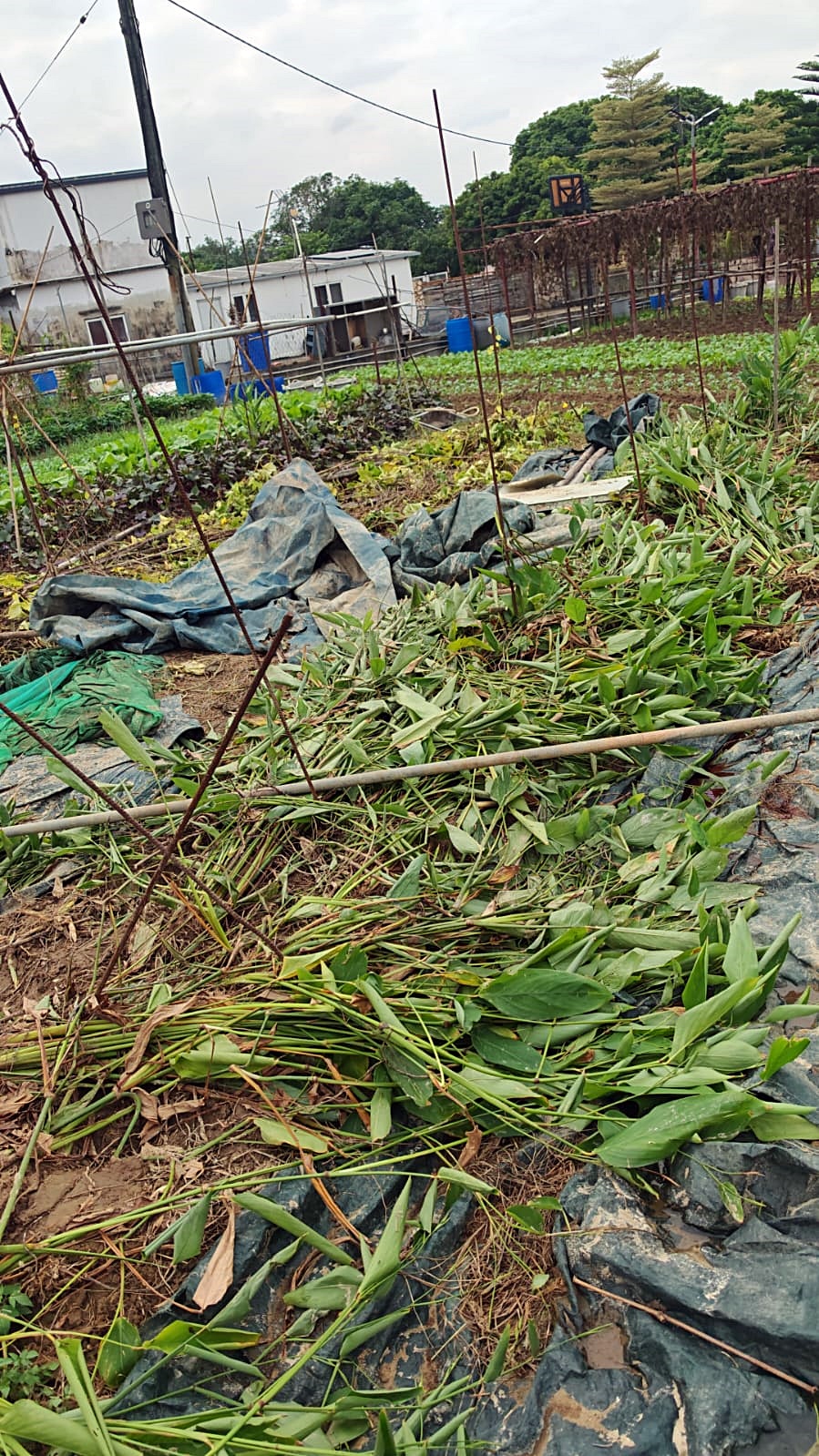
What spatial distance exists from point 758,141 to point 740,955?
41.0 metres

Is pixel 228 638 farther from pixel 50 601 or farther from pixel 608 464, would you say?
pixel 608 464

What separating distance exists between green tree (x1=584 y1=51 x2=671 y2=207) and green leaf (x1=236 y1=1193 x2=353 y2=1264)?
41.9 m

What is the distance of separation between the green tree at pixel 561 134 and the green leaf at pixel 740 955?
55.8 metres

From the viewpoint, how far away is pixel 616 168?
128 feet

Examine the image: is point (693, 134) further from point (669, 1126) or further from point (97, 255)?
point (97, 255)

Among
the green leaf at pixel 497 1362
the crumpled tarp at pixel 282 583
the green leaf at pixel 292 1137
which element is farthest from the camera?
the crumpled tarp at pixel 282 583

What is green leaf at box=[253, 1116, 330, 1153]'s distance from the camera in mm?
1626

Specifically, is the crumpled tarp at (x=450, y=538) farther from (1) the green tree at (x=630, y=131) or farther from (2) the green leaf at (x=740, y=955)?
(1) the green tree at (x=630, y=131)

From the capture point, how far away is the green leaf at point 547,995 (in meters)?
1.74

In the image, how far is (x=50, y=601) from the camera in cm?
439

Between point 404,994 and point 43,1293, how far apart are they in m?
0.78

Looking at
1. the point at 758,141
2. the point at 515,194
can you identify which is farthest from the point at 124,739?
the point at 515,194

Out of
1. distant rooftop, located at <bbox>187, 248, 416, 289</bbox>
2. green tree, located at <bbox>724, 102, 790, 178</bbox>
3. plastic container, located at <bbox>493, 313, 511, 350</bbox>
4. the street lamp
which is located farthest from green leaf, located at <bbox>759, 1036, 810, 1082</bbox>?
green tree, located at <bbox>724, 102, 790, 178</bbox>

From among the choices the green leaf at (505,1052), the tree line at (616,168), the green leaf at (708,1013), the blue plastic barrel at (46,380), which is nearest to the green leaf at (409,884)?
the green leaf at (505,1052)
